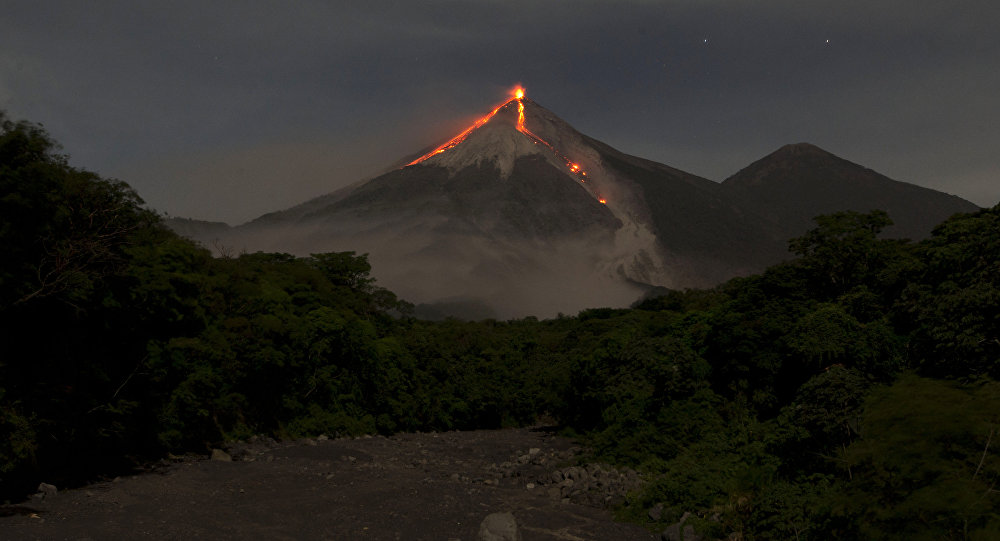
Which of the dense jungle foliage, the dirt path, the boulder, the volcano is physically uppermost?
the volcano

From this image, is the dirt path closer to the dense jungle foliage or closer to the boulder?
the boulder

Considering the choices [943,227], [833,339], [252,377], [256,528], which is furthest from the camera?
[252,377]

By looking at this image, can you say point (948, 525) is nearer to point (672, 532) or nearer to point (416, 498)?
point (672, 532)

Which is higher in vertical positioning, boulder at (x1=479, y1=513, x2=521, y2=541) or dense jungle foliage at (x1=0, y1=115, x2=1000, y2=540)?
dense jungle foliage at (x1=0, y1=115, x2=1000, y2=540)

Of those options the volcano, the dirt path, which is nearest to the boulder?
the dirt path

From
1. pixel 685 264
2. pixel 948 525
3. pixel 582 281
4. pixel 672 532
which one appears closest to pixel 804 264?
pixel 672 532
